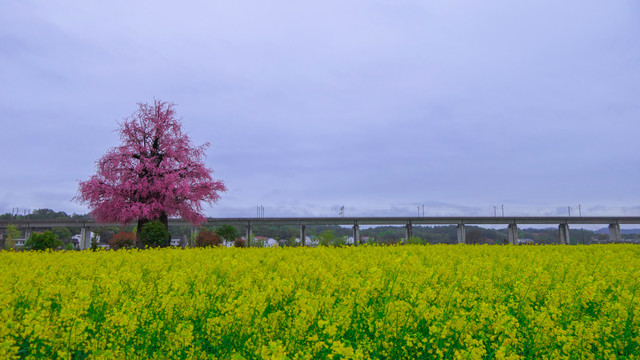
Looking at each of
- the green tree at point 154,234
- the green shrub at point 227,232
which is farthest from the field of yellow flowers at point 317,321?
the green shrub at point 227,232

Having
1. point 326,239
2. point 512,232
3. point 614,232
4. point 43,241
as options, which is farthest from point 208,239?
point 614,232

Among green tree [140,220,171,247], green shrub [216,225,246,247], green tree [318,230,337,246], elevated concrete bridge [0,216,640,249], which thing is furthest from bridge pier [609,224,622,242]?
green tree [140,220,171,247]

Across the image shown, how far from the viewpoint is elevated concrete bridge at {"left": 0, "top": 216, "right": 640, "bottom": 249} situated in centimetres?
5550

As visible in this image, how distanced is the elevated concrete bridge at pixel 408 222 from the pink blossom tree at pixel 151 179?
29479 mm

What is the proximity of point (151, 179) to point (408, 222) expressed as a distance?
41304mm

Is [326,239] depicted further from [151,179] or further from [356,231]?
[356,231]

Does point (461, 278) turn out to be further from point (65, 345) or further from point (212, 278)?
point (65, 345)

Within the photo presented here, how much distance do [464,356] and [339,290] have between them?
2.42m

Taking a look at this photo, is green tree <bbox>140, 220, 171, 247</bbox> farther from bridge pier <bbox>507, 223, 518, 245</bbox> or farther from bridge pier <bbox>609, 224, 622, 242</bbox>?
bridge pier <bbox>609, 224, 622, 242</bbox>

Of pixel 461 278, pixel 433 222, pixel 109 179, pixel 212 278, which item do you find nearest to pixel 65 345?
pixel 212 278

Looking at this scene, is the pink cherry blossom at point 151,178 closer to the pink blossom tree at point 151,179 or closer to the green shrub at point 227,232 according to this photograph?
the pink blossom tree at point 151,179

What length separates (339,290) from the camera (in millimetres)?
5246

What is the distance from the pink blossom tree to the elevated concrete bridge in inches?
1161

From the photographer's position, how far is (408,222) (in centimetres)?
5697
